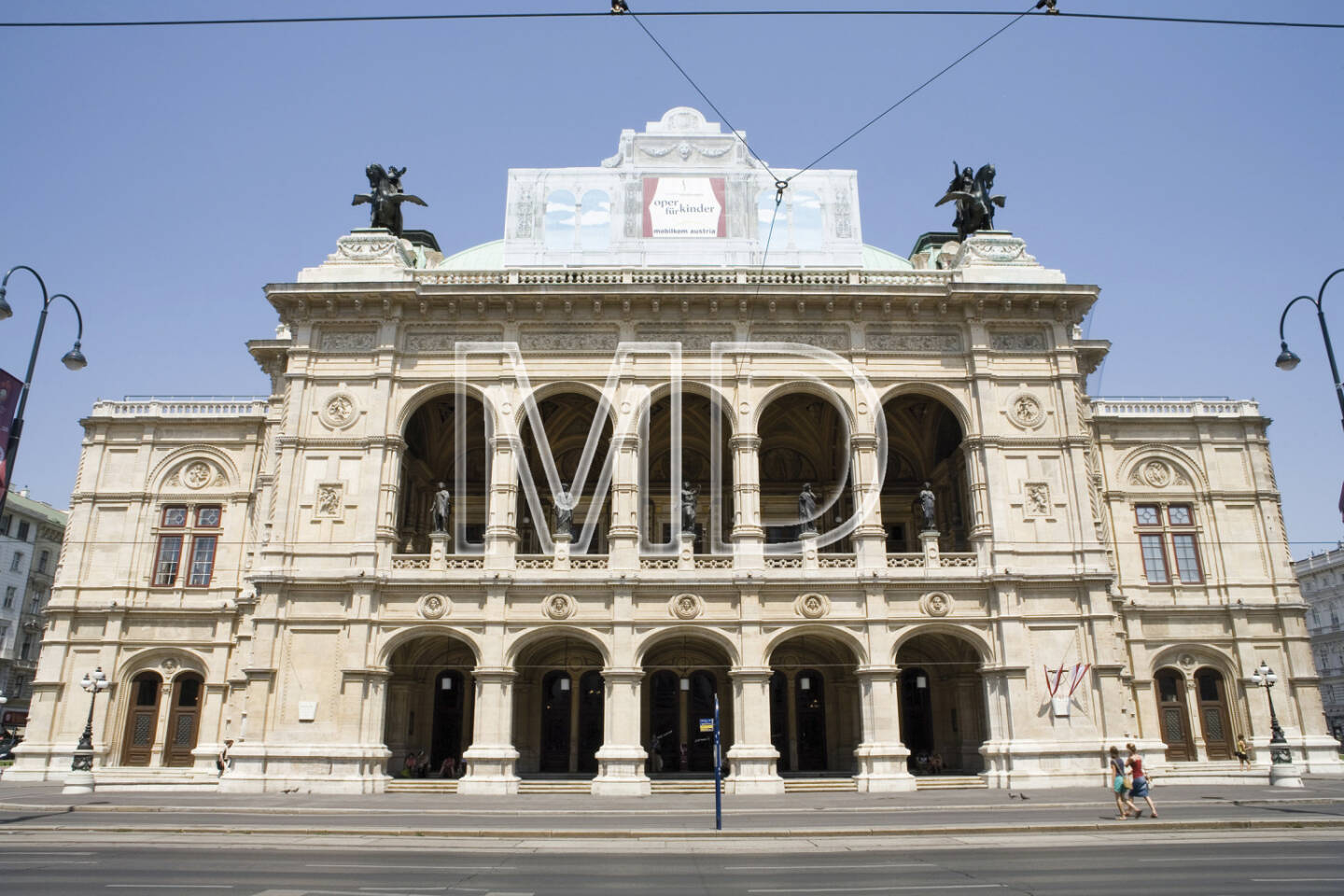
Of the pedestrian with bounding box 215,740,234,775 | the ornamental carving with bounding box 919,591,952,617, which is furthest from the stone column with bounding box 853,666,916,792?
the pedestrian with bounding box 215,740,234,775

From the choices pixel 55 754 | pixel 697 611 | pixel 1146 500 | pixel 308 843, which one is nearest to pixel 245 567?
pixel 55 754

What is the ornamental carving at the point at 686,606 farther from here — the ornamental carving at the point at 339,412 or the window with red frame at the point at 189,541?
the window with red frame at the point at 189,541

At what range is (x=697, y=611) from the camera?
1110 inches

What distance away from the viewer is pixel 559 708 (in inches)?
1283

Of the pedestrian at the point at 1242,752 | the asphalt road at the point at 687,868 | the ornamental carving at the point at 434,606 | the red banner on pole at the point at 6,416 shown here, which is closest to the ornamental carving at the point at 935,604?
the asphalt road at the point at 687,868

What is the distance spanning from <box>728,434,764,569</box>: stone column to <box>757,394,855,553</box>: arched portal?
539 centimetres

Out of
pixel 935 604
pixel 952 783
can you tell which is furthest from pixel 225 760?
pixel 935 604

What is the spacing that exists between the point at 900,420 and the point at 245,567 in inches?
991

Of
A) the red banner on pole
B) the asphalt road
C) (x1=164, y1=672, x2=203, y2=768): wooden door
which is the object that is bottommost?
the asphalt road

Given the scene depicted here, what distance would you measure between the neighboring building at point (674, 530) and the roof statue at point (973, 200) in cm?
165

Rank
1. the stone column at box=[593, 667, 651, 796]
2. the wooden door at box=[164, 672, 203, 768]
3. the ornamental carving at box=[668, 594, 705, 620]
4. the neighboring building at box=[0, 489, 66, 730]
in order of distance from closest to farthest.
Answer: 1. the stone column at box=[593, 667, 651, 796]
2. the ornamental carving at box=[668, 594, 705, 620]
3. the wooden door at box=[164, 672, 203, 768]
4. the neighboring building at box=[0, 489, 66, 730]

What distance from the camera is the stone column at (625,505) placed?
28.7 metres

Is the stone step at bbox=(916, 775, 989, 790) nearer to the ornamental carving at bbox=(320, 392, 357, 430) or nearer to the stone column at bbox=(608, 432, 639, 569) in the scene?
the stone column at bbox=(608, 432, 639, 569)

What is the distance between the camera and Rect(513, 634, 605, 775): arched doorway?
31.8 m
